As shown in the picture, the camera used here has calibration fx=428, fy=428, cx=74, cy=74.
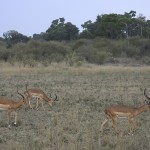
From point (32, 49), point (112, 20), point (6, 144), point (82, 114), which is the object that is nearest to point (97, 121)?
point (82, 114)

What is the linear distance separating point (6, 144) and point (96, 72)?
23288 millimetres

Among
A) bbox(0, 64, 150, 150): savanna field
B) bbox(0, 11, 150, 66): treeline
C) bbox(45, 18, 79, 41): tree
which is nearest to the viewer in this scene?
bbox(0, 64, 150, 150): savanna field

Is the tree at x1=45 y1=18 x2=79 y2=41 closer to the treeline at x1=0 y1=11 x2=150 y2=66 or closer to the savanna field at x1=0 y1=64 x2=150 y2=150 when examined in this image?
the treeline at x1=0 y1=11 x2=150 y2=66

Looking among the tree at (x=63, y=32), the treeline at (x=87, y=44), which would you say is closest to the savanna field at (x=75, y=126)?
the treeline at (x=87, y=44)

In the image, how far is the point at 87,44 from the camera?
59.5 metres

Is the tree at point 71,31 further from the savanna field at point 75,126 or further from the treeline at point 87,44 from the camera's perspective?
the savanna field at point 75,126

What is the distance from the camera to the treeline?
1849 inches

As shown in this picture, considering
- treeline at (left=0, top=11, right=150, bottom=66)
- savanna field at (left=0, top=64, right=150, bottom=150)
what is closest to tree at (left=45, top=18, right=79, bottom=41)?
treeline at (left=0, top=11, right=150, bottom=66)

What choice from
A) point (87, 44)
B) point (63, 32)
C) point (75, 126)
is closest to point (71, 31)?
point (63, 32)

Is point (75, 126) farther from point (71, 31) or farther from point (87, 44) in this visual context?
point (71, 31)

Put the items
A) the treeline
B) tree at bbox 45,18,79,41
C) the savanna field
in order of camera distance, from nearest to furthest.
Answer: the savanna field < the treeline < tree at bbox 45,18,79,41

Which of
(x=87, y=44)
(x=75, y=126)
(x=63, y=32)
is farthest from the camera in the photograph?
(x=63, y=32)

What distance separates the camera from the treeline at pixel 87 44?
154ft

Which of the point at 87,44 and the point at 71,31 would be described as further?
the point at 71,31
